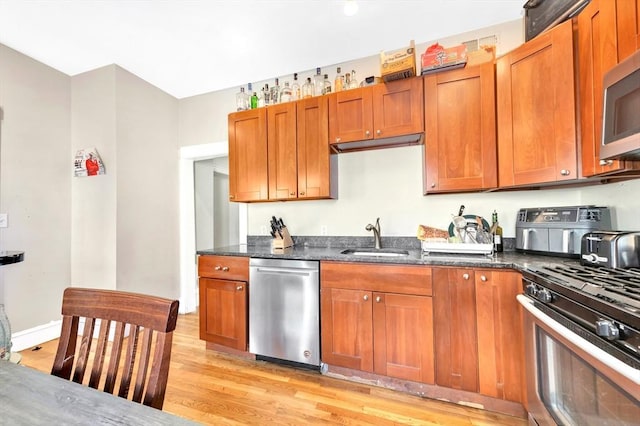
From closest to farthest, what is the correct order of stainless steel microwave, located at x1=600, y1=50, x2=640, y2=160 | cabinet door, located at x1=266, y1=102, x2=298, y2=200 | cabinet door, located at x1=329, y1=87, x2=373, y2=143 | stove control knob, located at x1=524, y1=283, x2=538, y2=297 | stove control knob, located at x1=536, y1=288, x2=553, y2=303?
stainless steel microwave, located at x1=600, y1=50, x2=640, y2=160 < stove control knob, located at x1=536, y1=288, x2=553, y2=303 < stove control knob, located at x1=524, y1=283, x2=538, y2=297 < cabinet door, located at x1=329, y1=87, x2=373, y2=143 < cabinet door, located at x1=266, y1=102, x2=298, y2=200

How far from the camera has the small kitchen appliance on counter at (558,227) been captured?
167 centimetres

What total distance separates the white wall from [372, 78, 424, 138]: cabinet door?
3.30 m

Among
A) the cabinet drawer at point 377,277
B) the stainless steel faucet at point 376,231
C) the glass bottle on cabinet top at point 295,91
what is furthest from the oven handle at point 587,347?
the glass bottle on cabinet top at point 295,91

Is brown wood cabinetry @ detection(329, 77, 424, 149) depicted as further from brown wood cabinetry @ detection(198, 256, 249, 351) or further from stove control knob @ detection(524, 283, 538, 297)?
brown wood cabinetry @ detection(198, 256, 249, 351)

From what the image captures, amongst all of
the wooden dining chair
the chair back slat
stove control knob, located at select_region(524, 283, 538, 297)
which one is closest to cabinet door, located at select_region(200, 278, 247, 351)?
the wooden dining chair

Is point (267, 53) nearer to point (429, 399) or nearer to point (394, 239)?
point (394, 239)

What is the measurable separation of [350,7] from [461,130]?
3.96ft

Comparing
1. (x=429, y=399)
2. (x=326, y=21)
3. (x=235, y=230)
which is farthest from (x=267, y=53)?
(x=235, y=230)

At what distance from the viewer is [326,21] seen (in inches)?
87.0

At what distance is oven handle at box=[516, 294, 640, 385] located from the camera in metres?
0.80

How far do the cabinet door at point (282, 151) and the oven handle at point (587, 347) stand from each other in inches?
74.5

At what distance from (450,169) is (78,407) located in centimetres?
226

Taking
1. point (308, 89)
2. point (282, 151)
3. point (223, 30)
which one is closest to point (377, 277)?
point (282, 151)

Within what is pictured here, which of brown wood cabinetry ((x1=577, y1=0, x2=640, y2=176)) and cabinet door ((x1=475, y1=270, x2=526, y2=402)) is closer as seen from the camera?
brown wood cabinetry ((x1=577, y1=0, x2=640, y2=176))
